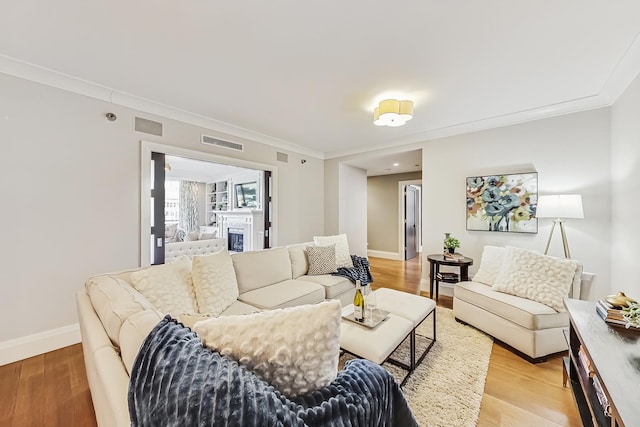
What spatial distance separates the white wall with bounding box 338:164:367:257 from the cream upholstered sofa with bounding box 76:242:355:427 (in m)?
2.14

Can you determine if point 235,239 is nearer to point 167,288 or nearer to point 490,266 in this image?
point 167,288

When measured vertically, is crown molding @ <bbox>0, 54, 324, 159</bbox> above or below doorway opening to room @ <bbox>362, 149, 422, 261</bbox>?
above

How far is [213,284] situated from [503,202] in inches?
141

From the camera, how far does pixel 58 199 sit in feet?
7.91

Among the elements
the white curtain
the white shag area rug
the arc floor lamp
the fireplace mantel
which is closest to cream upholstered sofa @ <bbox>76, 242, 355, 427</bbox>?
the white shag area rug

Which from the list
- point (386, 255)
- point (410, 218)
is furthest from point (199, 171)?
point (410, 218)

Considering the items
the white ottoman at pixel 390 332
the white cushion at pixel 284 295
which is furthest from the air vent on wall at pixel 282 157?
the white ottoman at pixel 390 332

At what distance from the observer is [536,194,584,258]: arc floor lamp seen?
2.59 m

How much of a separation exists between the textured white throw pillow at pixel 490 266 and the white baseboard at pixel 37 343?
4.33 meters

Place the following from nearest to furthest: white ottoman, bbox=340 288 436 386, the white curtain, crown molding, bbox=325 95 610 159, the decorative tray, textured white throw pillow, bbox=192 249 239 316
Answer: white ottoman, bbox=340 288 436 386 < the decorative tray < textured white throw pillow, bbox=192 249 239 316 < crown molding, bbox=325 95 610 159 < the white curtain

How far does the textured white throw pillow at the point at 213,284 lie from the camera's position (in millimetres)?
1944

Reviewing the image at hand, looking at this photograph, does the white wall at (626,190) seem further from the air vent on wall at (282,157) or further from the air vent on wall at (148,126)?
the air vent on wall at (148,126)

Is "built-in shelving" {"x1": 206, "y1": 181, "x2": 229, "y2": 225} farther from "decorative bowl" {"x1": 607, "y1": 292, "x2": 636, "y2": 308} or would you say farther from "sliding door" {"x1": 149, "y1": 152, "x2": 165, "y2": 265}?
"decorative bowl" {"x1": 607, "y1": 292, "x2": 636, "y2": 308}

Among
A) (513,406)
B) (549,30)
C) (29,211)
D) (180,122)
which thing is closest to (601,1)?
(549,30)
